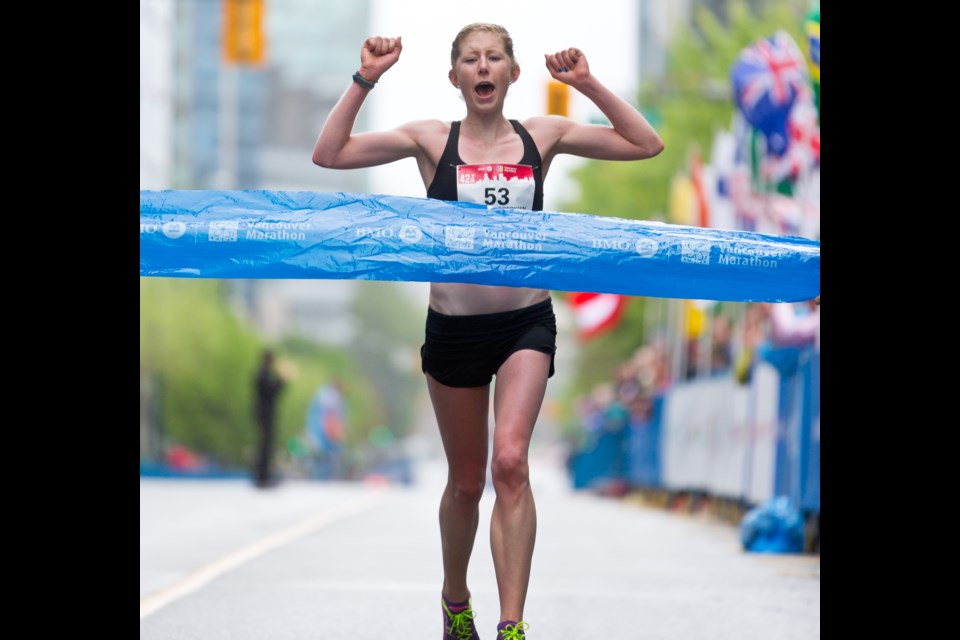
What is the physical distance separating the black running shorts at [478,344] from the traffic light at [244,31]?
870 inches

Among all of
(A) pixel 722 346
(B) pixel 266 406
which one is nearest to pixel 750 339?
(A) pixel 722 346

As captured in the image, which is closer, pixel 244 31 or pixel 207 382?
pixel 244 31

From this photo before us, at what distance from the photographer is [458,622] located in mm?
6176

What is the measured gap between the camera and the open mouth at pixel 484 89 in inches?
236

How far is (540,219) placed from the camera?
6195 millimetres

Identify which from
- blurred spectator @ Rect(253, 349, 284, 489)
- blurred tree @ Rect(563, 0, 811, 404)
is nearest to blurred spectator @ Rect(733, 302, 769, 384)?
blurred spectator @ Rect(253, 349, 284, 489)

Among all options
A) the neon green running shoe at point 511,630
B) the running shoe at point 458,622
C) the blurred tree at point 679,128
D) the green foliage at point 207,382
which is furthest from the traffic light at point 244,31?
the green foliage at point 207,382

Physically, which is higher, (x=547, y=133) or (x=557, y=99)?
(x=557, y=99)

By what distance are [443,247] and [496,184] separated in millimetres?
277

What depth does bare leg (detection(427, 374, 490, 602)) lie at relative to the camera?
238 inches

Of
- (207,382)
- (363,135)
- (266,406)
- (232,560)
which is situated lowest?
(207,382)

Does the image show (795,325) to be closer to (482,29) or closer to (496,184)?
(496,184)

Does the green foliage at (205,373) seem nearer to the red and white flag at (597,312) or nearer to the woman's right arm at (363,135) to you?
the red and white flag at (597,312)
